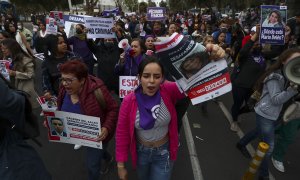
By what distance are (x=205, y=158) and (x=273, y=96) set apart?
5.49 feet

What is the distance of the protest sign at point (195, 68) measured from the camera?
81.9 inches

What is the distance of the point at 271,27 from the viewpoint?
5559 mm

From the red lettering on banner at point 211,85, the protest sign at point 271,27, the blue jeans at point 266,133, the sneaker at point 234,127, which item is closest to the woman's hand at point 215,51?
the red lettering on banner at point 211,85

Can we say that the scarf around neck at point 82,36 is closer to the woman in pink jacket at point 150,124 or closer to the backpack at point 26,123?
the woman in pink jacket at point 150,124

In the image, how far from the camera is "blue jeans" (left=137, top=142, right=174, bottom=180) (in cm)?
253

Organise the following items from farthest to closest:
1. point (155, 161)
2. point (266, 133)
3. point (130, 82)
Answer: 1. point (130, 82)
2. point (266, 133)
3. point (155, 161)

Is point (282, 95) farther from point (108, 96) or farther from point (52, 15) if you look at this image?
point (52, 15)

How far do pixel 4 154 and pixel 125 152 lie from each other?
0.99 m

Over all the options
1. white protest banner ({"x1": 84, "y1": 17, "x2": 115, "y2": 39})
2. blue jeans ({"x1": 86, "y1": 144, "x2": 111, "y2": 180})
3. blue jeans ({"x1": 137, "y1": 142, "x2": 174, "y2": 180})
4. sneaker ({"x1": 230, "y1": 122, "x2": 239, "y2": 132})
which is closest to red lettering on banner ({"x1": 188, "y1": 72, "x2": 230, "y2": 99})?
blue jeans ({"x1": 137, "y1": 142, "x2": 174, "y2": 180})

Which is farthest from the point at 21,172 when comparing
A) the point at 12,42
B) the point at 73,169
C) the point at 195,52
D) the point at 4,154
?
the point at 12,42

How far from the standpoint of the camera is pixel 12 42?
14.2 ft

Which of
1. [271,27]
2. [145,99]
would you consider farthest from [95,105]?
[271,27]

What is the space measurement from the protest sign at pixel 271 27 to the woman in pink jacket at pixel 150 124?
373 centimetres

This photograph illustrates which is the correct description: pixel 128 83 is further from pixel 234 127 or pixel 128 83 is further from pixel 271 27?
pixel 271 27
